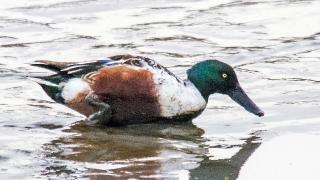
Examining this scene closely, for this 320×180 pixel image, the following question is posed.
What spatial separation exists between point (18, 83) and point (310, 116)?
2572 millimetres

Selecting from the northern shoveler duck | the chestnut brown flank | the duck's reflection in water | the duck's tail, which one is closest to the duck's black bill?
the northern shoveler duck

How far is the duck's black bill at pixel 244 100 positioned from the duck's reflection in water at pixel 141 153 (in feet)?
1.40

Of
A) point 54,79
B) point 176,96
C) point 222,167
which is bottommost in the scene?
point 222,167

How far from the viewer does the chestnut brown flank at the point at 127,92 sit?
26.5 ft

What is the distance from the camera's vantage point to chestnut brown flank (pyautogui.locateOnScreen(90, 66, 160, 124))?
8.07 metres

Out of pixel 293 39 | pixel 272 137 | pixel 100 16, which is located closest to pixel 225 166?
pixel 272 137

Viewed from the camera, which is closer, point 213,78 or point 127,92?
point 127,92

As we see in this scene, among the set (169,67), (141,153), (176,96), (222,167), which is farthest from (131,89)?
(169,67)

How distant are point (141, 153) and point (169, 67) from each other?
2616 millimetres

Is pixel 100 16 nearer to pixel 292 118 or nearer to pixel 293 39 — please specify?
pixel 293 39

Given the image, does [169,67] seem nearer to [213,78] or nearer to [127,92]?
[213,78]

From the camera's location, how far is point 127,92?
810 centimetres

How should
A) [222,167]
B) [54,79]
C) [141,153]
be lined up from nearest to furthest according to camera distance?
[222,167], [141,153], [54,79]

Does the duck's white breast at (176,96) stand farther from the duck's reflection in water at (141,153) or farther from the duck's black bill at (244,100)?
the duck's black bill at (244,100)
